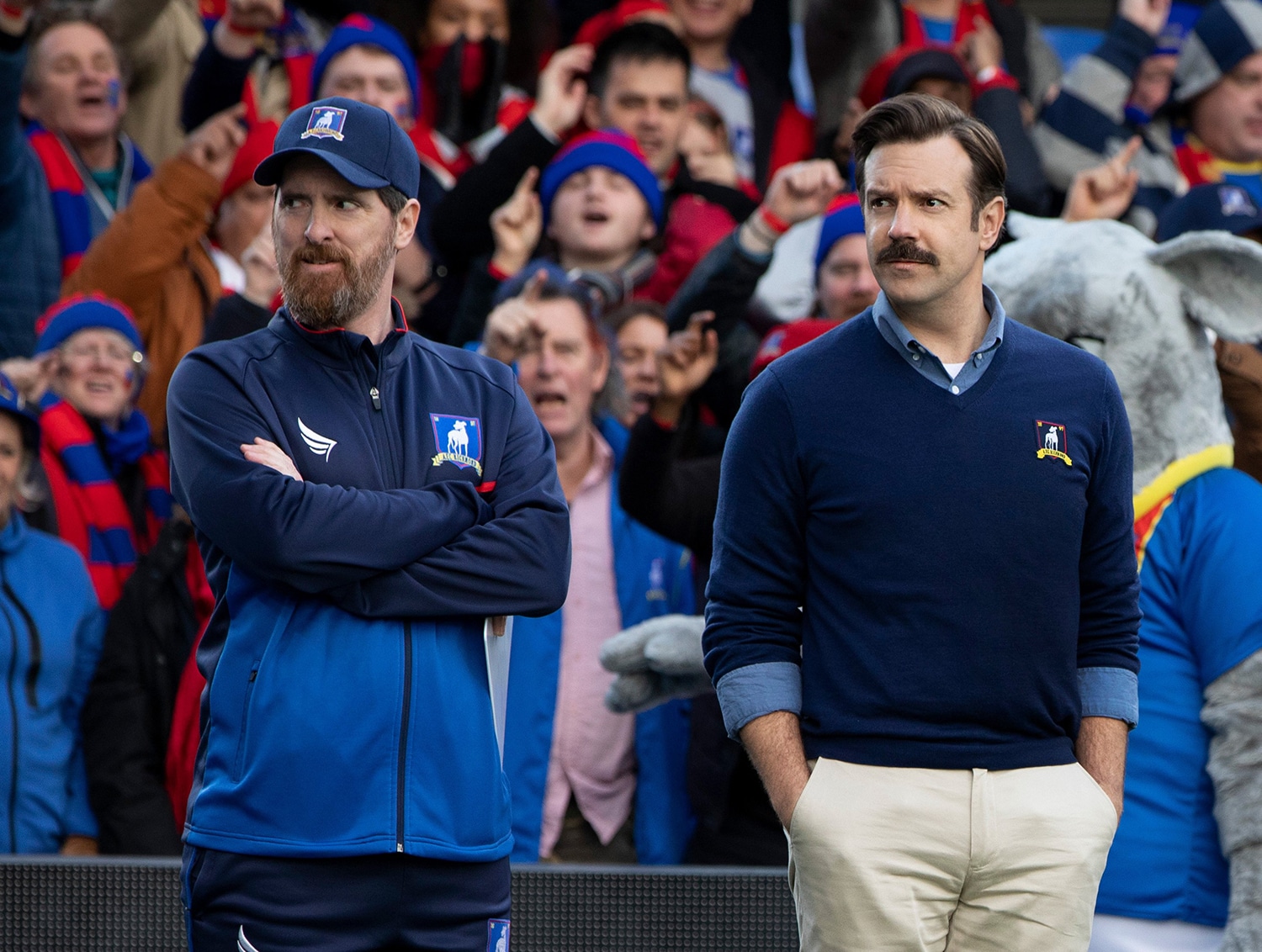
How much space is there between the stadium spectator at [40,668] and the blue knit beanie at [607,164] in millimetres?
2128

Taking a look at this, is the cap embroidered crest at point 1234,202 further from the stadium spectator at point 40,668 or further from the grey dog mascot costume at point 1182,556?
the stadium spectator at point 40,668

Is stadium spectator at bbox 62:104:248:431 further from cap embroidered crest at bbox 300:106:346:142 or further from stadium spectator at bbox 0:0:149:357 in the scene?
cap embroidered crest at bbox 300:106:346:142

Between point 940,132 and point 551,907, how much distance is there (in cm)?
220

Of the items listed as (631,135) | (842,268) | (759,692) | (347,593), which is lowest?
(759,692)

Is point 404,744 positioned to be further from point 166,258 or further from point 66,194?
point 66,194

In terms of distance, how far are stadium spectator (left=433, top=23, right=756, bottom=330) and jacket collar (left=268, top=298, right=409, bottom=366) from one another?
257cm

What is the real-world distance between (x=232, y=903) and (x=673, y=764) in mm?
2126

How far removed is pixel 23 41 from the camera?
17.8 feet

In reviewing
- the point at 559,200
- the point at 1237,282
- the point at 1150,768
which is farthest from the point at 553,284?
the point at 1150,768

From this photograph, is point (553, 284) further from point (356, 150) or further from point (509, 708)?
point (356, 150)

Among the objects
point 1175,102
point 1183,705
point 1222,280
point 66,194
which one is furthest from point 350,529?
point 1175,102

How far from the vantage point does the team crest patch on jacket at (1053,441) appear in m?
2.74

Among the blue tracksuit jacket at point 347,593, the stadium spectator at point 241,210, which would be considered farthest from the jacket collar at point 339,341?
the stadium spectator at point 241,210

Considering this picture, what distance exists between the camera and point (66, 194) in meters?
6.29
